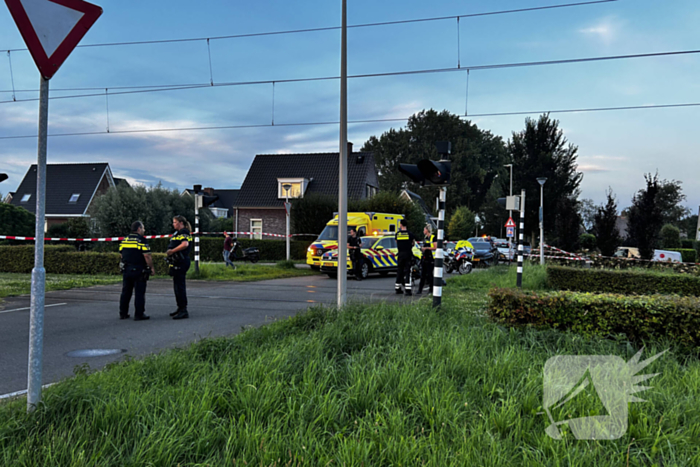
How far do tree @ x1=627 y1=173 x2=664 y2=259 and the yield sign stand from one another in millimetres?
21602

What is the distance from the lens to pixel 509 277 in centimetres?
1680

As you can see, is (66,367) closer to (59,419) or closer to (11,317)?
(59,419)

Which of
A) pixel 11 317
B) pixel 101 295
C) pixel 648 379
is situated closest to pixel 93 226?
pixel 101 295

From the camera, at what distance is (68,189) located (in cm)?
4788

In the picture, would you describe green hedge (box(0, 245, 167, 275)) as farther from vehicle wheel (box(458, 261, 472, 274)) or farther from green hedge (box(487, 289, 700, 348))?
green hedge (box(487, 289, 700, 348))

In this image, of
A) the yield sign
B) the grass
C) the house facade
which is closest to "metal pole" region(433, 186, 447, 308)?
the grass

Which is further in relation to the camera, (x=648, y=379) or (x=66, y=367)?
(x=66, y=367)

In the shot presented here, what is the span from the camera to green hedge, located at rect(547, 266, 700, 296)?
40.3 ft

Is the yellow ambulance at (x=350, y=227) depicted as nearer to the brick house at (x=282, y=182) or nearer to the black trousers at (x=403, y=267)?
the black trousers at (x=403, y=267)

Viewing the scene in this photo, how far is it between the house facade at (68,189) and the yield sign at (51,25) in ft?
153

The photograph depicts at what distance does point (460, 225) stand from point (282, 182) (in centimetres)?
2205

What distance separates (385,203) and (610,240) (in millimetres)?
12578

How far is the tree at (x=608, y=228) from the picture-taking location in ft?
74.6

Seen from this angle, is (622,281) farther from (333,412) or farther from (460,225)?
(460,225)
